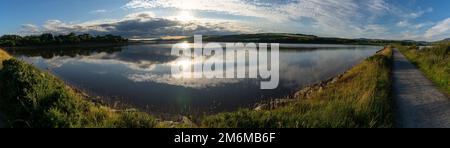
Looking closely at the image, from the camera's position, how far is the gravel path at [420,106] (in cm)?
886

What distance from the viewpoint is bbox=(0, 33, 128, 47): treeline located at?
91.8 m

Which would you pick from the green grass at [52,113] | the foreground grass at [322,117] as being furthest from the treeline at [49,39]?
the foreground grass at [322,117]

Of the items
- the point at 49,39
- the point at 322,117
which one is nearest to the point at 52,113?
the point at 322,117

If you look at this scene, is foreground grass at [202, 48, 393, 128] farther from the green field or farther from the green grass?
the green grass

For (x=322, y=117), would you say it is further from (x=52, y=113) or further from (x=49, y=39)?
(x=49, y=39)

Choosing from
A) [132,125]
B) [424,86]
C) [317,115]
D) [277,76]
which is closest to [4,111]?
[132,125]

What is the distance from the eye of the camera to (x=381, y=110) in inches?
363

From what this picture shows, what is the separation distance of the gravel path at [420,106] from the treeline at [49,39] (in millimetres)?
95414

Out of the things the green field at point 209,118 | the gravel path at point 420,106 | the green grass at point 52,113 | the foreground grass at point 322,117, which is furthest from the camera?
the gravel path at point 420,106

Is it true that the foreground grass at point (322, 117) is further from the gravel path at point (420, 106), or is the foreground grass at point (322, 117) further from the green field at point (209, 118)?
the gravel path at point (420, 106)

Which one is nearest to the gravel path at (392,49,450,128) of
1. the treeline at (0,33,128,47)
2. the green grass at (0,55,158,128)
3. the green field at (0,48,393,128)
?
the green field at (0,48,393,128)

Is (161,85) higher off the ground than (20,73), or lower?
lower

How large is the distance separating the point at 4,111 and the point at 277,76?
17.8 meters
